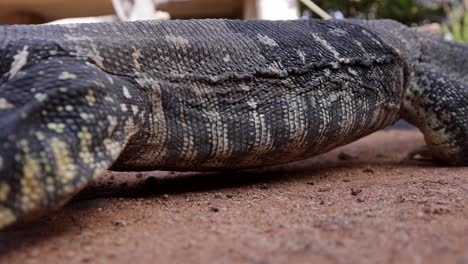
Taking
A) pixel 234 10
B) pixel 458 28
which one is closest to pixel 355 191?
pixel 458 28

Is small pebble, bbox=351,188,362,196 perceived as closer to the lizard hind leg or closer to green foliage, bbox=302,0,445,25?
the lizard hind leg

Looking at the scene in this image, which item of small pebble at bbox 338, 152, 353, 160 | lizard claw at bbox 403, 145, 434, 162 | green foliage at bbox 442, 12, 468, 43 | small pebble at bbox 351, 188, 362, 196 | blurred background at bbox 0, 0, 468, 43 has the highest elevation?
blurred background at bbox 0, 0, 468, 43

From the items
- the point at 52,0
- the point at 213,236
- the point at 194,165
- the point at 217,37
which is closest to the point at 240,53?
the point at 217,37

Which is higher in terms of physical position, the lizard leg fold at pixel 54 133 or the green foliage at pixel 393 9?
the green foliage at pixel 393 9

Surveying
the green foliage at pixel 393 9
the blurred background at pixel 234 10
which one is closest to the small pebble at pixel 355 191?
the blurred background at pixel 234 10

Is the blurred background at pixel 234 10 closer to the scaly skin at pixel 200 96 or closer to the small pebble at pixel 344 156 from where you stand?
the small pebble at pixel 344 156

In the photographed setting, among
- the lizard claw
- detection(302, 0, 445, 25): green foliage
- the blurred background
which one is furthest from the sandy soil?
detection(302, 0, 445, 25): green foliage

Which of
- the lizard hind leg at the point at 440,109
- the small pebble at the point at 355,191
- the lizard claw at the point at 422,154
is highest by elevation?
the lizard hind leg at the point at 440,109

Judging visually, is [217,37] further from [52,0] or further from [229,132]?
[52,0]
